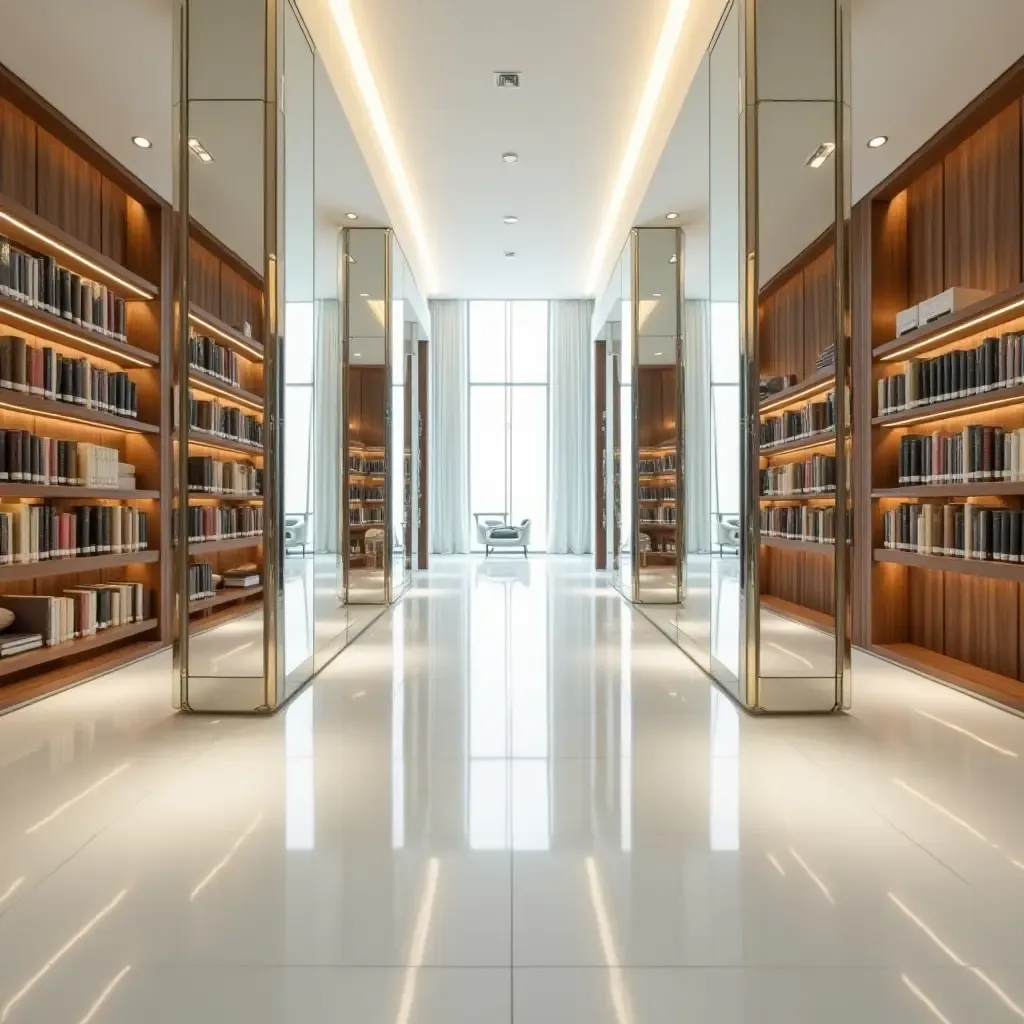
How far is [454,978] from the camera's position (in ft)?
6.28

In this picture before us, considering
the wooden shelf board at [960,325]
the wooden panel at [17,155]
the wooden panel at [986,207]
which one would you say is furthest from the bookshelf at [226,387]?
the wooden panel at [986,207]

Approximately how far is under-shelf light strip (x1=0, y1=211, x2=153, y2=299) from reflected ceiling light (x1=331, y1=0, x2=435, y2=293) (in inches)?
96.1

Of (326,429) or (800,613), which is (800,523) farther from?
(326,429)

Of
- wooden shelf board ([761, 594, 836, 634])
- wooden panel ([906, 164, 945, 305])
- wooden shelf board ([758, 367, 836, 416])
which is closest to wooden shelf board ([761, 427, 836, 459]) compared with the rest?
wooden shelf board ([758, 367, 836, 416])

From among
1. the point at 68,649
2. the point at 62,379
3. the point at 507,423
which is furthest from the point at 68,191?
the point at 507,423

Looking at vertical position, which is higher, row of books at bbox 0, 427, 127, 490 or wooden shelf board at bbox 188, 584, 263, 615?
row of books at bbox 0, 427, 127, 490

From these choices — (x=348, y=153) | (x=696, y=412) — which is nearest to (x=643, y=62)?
(x=348, y=153)

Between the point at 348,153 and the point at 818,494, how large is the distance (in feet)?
16.3

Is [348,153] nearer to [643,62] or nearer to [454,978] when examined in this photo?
[643,62]

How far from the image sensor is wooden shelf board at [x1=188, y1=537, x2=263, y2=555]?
15.3 ft

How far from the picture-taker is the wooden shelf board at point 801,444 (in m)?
4.53

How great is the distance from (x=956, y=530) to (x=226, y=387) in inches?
175

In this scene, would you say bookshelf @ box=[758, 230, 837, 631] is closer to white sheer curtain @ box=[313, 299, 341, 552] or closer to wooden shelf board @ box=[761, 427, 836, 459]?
wooden shelf board @ box=[761, 427, 836, 459]

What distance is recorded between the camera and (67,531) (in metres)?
5.33
